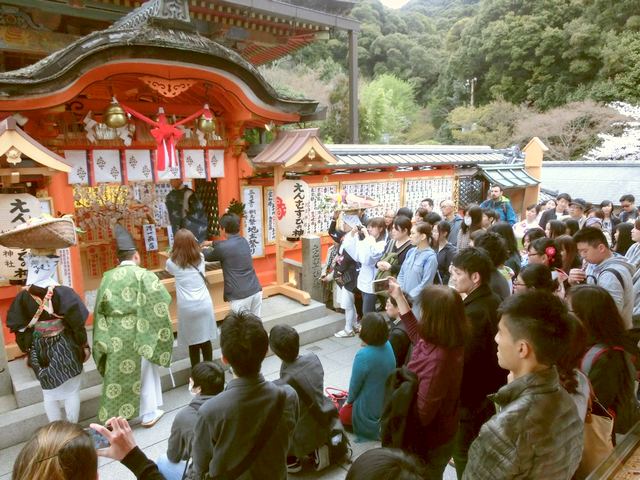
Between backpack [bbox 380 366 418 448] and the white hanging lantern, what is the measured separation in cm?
465

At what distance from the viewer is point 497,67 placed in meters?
30.6

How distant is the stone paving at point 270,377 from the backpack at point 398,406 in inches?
53.6

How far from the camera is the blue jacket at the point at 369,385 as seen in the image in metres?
4.22

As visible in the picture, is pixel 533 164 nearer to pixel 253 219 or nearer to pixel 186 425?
pixel 253 219

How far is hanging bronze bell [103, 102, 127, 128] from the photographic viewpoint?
644 cm

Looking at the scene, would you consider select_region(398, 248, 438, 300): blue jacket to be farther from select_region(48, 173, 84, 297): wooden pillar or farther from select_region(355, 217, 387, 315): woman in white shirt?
select_region(48, 173, 84, 297): wooden pillar

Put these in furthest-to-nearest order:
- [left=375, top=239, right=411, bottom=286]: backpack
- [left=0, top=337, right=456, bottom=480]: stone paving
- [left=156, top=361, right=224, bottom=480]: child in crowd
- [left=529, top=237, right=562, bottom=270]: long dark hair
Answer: [left=375, top=239, right=411, bottom=286]: backpack, [left=529, top=237, right=562, bottom=270]: long dark hair, [left=0, top=337, right=456, bottom=480]: stone paving, [left=156, top=361, right=224, bottom=480]: child in crowd

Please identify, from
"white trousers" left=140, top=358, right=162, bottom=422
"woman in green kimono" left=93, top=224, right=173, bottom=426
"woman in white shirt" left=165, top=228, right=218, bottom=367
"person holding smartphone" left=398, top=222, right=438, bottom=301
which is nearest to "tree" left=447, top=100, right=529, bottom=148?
"person holding smartphone" left=398, top=222, right=438, bottom=301

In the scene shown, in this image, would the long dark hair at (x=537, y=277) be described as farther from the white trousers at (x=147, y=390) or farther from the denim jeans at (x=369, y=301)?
the white trousers at (x=147, y=390)

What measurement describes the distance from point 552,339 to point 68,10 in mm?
10236

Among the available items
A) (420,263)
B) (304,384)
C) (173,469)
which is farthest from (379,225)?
(173,469)

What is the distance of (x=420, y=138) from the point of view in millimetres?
34750

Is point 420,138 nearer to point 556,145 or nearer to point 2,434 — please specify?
point 556,145

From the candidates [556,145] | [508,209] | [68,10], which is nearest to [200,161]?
[68,10]
